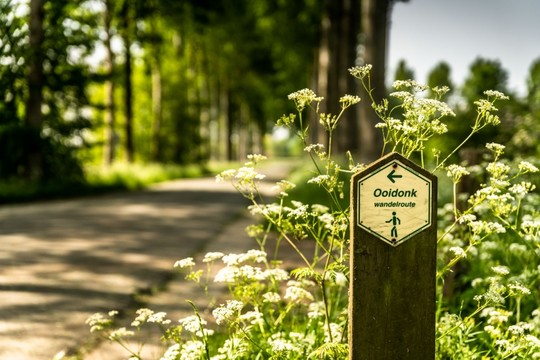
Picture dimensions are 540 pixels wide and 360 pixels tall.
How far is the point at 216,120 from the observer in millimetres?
38188

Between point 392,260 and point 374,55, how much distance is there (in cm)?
922

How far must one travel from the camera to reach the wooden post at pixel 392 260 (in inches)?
88.9

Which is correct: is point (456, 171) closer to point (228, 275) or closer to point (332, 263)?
point (332, 263)

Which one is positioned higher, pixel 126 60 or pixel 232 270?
pixel 126 60

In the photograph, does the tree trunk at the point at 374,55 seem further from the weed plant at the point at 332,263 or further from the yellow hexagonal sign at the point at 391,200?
the yellow hexagonal sign at the point at 391,200

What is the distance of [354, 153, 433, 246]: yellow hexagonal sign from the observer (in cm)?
225

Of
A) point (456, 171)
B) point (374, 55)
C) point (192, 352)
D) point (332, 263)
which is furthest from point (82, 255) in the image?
point (374, 55)

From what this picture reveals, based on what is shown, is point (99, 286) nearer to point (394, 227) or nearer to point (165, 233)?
point (165, 233)

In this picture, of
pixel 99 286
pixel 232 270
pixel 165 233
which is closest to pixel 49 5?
pixel 165 233

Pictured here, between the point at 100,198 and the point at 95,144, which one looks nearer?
the point at 100,198

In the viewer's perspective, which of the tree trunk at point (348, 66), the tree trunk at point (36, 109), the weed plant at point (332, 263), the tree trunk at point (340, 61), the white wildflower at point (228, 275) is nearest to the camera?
the weed plant at point (332, 263)

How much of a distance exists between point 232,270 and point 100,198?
11.0m

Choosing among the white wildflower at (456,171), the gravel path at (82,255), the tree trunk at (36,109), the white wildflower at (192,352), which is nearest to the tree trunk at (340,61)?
the gravel path at (82,255)

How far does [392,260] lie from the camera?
228 centimetres
